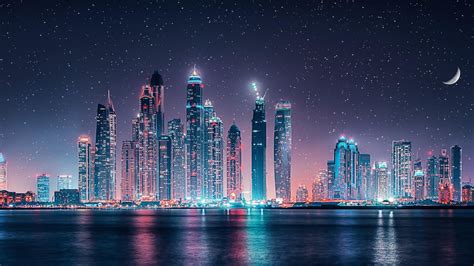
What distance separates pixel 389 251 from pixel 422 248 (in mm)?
4679

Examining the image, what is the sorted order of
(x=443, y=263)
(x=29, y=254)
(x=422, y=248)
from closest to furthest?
1. (x=443, y=263)
2. (x=29, y=254)
3. (x=422, y=248)

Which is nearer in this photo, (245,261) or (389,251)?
(245,261)

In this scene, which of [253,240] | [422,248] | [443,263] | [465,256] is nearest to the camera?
[443,263]

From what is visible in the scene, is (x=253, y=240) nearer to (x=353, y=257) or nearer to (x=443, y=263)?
(x=353, y=257)

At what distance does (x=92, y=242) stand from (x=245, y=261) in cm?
2637

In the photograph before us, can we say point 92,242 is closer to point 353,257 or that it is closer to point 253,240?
point 253,240

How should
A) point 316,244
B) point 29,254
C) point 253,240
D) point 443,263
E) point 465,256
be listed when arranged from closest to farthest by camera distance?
point 443,263 < point 465,256 < point 29,254 < point 316,244 < point 253,240

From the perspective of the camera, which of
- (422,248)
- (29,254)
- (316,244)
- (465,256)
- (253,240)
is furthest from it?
(253,240)

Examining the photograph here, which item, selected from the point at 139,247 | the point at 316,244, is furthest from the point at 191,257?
the point at 316,244

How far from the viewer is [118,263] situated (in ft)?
167

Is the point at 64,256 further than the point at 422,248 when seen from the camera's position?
No

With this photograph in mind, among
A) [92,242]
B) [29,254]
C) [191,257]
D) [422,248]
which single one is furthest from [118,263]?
[422,248]

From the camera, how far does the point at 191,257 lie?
5638 centimetres

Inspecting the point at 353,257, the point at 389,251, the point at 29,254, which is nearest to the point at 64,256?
the point at 29,254
